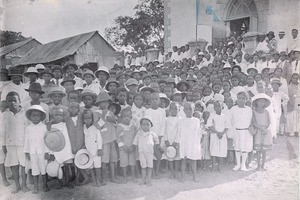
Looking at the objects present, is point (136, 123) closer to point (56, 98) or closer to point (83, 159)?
point (83, 159)

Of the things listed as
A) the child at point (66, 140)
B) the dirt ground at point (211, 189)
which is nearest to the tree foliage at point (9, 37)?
the child at point (66, 140)

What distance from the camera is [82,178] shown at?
319cm

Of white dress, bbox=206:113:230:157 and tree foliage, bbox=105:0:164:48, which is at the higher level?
tree foliage, bbox=105:0:164:48

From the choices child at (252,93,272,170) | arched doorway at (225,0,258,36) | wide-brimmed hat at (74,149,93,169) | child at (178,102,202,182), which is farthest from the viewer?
arched doorway at (225,0,258,36)

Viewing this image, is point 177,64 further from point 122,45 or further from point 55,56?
point 55,56

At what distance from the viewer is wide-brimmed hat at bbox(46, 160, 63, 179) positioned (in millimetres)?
2951

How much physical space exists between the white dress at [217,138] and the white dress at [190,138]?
258 millimetres

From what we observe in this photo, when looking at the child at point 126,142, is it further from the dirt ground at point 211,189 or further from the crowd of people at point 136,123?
the dirt ground at point 211,189

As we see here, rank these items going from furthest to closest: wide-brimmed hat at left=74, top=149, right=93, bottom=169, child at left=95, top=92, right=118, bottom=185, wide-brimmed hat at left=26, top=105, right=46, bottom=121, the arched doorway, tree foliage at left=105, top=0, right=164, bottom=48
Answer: the arched doorway
tree foliage at left=105, top=0, right=164, bottom=48
child at left=95, top=92, right=118, bottom=185
wide-brimmed hat at left=74, top=149, right=93, bottom=169
wide-brimmed hat at left=26, top=105, right=46, bottom=121

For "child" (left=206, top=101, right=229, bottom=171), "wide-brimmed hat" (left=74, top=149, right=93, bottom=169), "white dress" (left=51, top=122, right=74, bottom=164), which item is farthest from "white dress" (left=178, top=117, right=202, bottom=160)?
→ "white dress" (left=51, top=122, right=74, bottom=164)

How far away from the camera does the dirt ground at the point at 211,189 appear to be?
294 centimetres

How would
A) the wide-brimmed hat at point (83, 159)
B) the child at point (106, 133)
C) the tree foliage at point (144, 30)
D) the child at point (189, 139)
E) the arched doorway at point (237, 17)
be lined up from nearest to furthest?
the wide-brimmed hat at point (83, 159) → the child at point (106, 133) → the child at point (189, 139) → the tree foliage at point (144, 30) → the arched doorway at point (237, 17)

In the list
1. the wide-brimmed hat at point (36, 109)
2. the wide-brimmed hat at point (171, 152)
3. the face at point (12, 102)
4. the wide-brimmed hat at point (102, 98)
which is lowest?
the wide-brimmed hat at point (171, 152)

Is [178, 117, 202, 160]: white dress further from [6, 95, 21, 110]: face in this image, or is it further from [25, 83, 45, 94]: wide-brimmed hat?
[6, 95, 21, 110]: face
